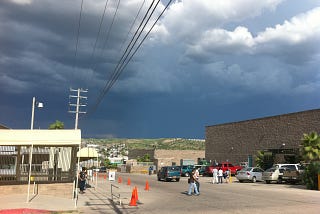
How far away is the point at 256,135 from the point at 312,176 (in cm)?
2553

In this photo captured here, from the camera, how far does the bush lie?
2895 cm

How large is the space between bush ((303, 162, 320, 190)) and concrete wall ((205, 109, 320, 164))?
14627 millimetres

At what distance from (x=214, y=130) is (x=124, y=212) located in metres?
52.4

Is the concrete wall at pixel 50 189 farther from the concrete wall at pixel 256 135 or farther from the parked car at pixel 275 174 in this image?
the concrete wall at pixel 256 135

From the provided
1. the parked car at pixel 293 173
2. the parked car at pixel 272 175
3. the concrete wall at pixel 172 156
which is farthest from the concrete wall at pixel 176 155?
the parked car at pixel 293 173

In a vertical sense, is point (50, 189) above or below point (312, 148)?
below

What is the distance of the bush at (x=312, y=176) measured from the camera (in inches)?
1140

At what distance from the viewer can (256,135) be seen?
54750 millimetres

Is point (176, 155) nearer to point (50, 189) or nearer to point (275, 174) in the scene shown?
point (275, 174)

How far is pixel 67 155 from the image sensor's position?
26.3 m

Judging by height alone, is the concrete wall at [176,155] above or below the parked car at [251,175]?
above

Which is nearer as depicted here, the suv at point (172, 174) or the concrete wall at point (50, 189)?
the concrete wall at point (50, 189)

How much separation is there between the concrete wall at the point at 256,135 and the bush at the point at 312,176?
48.0 feet

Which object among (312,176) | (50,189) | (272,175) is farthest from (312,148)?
(50,189)
